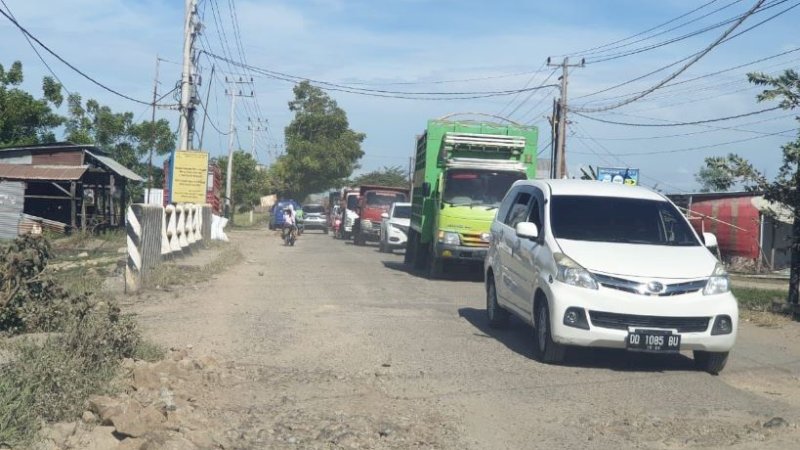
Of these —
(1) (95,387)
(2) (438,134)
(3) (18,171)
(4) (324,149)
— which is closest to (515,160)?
(2) (438,134)

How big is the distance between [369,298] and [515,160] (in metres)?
6.51

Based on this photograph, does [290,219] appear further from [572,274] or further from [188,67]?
[572,274]

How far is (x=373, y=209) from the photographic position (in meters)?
39.1

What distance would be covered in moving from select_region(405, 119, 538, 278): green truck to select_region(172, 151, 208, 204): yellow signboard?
1448 centimetres

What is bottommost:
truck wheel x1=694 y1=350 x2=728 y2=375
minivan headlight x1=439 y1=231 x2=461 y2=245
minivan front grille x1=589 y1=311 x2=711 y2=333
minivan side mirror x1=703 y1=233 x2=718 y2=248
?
truck wheel x1=694 y1=350 x2=728 y2=375

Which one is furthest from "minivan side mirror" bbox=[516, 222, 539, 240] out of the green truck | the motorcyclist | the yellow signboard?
the motorcyclist

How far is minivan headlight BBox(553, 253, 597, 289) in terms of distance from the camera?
8.90m

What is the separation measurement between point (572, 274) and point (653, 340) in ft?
3.21

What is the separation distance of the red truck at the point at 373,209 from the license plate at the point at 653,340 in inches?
1176

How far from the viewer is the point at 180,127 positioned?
103ft

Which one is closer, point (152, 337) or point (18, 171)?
point (152, 337)

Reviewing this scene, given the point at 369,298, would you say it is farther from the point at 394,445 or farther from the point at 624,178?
the point at 624,178

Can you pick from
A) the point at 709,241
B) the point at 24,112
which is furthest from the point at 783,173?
the point at 24,112

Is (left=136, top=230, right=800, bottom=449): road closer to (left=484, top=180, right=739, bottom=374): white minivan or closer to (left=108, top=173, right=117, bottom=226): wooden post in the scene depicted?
(left=484, top=180, right=739, bottom=374): white minivan
